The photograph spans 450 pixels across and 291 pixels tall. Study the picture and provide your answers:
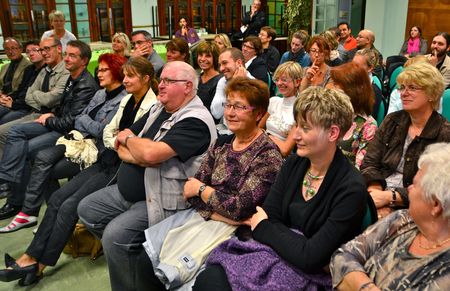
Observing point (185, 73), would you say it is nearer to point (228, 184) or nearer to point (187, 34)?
point (228, 184)

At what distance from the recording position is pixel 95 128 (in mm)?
3039

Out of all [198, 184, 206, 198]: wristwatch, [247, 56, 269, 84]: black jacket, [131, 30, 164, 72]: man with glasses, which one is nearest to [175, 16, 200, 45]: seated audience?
[131, 30, 164, 72]: man with glasses

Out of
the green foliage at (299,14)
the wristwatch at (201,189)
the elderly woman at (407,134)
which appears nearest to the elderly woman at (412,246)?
the elderly woman at (407,134)

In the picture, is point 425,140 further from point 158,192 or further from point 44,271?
point 44,271

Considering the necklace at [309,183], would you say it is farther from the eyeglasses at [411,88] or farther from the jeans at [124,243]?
the jeans at [124,243]

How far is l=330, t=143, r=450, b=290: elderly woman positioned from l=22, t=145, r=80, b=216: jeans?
2.34 meters

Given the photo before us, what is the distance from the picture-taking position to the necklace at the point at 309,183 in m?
1.67

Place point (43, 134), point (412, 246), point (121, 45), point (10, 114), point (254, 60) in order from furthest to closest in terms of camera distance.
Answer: point (121, 45), point (254, 60), point (10, 114), point (43, 134), point (412, 246)

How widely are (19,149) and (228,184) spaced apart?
227cm

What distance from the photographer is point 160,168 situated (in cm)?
221

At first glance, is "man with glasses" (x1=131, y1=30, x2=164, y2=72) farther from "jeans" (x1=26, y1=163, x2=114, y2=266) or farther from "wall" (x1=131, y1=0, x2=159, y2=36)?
"wall" (x1=131, y1=0, x2=159, y2=36)

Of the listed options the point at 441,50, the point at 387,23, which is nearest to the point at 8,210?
the point at 441,50

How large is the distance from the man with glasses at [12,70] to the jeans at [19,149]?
106cm

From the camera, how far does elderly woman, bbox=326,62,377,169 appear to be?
2355 millimetres
